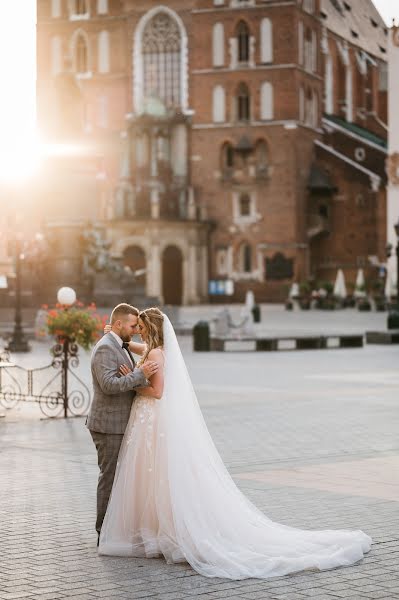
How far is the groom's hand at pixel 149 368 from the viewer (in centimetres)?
878

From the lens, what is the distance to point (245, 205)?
258 ft

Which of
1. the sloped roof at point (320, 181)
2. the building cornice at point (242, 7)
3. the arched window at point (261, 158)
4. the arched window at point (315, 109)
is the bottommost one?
the sloped roof at point (320, 181)

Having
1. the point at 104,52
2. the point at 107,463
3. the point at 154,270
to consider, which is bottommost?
the point at 107,463

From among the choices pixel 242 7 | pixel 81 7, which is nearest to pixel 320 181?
pixel 242 7

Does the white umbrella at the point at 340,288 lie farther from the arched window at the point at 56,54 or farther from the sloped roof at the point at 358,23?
the arched window at the point at 56,54

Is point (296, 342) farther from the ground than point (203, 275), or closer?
closer

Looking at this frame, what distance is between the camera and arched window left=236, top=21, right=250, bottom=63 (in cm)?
7825

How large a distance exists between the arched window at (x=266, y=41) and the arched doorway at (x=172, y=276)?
40.0 ft

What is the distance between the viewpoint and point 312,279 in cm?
7788

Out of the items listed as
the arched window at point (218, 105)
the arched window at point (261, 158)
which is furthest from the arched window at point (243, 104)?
the arched window at point (261, 158)

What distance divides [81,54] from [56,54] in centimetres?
153

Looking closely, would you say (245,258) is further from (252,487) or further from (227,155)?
(252,487)

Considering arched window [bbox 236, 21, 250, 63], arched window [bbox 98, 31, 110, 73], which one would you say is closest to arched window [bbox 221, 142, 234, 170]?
arched window [bbox 236, 21, 250, 63]

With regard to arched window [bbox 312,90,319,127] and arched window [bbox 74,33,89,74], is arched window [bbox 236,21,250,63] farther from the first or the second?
arched window [bbox 74,33,89,74]
